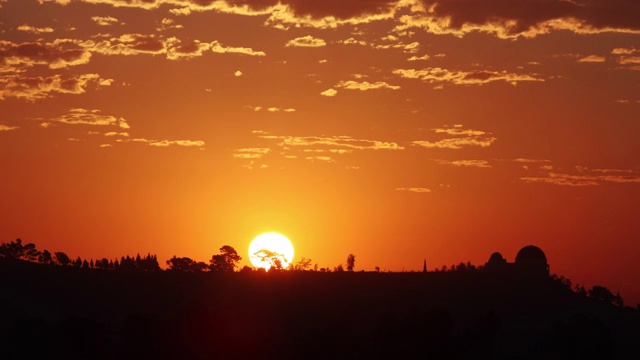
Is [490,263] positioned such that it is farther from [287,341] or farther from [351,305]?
[287,341]

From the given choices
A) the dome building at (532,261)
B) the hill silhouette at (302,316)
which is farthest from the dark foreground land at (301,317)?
the dome building at (532,261)

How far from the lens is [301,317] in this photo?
15662cm

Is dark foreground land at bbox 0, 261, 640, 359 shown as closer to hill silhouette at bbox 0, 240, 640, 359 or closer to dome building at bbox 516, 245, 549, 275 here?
hill silhouette at bbox 0, 240, 640, 359

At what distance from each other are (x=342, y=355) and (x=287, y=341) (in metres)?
13.4

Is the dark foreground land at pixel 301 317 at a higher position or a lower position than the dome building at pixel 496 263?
lower

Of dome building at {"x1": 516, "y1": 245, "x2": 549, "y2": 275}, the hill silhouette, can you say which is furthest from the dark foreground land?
dome building at {"x1": 516, "y1": 245, "x2": 549, "y2": 275}

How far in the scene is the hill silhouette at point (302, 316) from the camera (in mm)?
132625

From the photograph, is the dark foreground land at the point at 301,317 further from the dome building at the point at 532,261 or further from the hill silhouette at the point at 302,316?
the dome building at the point at 532,261

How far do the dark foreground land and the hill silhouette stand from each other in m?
0.19

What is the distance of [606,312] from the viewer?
174 metres

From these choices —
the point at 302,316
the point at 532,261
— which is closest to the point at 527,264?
the point at 532,261

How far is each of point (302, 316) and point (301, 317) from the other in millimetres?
1257

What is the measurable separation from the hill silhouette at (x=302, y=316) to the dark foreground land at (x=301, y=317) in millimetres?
195

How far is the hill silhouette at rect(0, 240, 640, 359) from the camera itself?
133 metres
